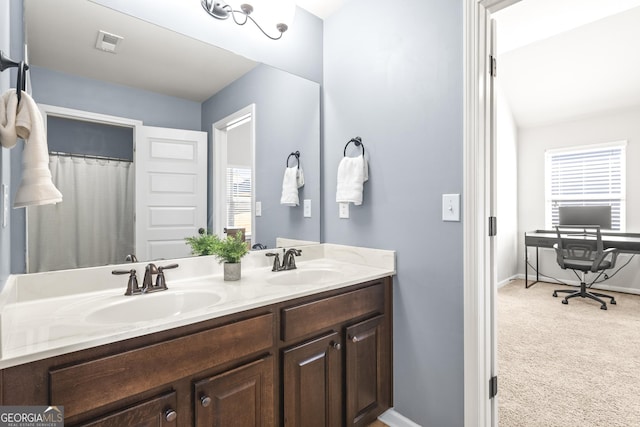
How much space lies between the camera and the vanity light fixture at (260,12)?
163cm

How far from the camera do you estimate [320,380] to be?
1.38 m

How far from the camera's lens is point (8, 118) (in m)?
0.75

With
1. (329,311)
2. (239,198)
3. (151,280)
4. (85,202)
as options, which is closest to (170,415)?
(151,280)

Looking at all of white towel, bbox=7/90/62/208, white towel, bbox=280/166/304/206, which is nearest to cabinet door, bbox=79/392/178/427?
white towel, bbox=7/90/62/208

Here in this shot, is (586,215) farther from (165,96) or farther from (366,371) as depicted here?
(165,96)

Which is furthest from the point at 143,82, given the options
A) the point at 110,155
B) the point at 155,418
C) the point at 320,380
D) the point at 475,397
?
the point at 475,397

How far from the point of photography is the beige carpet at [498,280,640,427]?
180 cm

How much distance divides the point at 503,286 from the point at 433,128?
3.88 m

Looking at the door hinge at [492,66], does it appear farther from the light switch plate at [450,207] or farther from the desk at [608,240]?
the desk at [608,240]

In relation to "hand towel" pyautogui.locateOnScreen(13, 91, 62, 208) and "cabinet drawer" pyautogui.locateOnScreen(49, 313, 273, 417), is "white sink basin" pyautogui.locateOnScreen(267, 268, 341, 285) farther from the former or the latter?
"hand towel" pyautogui.locateOnScreen(13, 91, 62, 208)

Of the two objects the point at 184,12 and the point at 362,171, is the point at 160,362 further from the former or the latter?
the point at 184,12

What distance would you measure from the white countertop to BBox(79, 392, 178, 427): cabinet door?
0.21 meters

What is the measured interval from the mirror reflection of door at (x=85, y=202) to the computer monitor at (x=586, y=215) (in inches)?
205

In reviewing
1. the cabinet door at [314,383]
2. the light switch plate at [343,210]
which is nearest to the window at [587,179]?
the light switch plate at [343,210]
